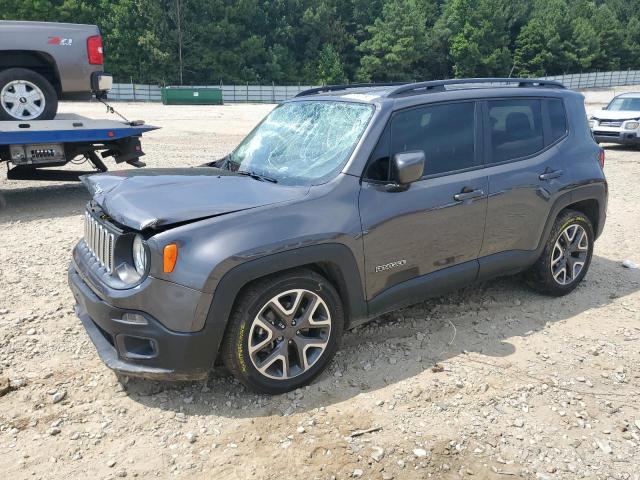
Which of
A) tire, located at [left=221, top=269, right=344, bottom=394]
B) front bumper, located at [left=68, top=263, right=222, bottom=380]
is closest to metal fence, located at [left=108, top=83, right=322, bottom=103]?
tire, located at [left=221, top=269, right=344, bottom=394]

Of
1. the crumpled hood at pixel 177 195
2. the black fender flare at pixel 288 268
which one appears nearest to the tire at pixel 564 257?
the black fender flare at pixel 288 268

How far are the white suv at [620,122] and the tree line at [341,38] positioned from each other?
46382 millimetres

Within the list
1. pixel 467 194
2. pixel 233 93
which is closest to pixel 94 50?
pixel 467 194

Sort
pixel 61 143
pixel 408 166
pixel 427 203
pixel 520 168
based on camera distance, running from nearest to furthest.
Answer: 1. pixel 408 166
2. pixel 427 203
3. pixel 520 168
4. pixel 61 143

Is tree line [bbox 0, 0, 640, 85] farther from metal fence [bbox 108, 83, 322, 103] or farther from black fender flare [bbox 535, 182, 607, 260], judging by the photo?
black fender flare [bbox 535, 182, 607, 260]

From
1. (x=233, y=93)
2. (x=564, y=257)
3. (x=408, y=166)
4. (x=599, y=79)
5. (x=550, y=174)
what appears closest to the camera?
(x=408, y=166)

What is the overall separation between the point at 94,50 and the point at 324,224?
6311 millimetres

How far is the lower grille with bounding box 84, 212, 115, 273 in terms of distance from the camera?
323 cm

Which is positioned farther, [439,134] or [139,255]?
[439,134]

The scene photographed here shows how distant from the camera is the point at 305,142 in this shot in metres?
3.89

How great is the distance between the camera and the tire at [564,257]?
4625 millimetres

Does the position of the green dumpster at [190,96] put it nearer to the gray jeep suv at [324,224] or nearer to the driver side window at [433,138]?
the gray jeep suv at [324,224]

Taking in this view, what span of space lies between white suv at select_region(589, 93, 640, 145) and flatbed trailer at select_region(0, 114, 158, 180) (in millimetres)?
11737

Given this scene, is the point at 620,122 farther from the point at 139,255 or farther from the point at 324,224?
the point at 139,255
